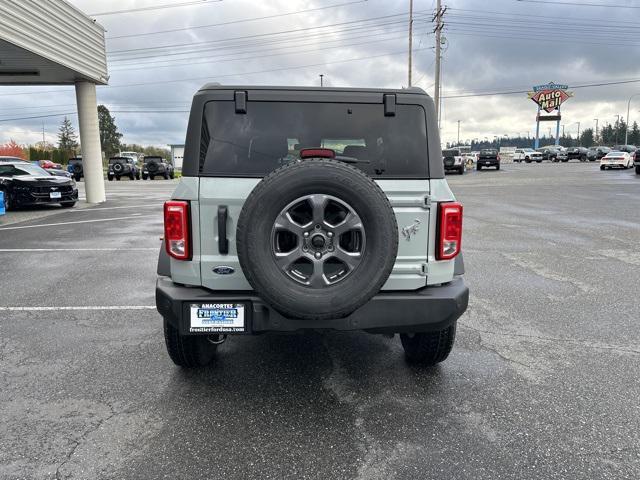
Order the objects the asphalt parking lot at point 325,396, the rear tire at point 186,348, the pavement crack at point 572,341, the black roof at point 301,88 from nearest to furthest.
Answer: the asphalt parking lot at point 325,396, the black roof at point 301,88, the rear tire at point 186,348, the pavement crack at point 572,341

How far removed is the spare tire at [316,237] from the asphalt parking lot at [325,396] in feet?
2.50

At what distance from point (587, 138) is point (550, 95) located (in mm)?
79394

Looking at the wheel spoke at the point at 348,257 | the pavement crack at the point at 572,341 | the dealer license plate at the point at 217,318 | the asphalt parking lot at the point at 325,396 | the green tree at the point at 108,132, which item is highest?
the green tree at the point at 108,132

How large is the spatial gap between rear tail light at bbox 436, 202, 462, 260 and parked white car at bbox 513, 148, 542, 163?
61.0 meters

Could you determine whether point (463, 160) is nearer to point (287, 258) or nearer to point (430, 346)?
point (430, 346)

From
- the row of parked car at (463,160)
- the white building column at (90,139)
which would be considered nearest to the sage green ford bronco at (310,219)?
the white building column at (90,139)

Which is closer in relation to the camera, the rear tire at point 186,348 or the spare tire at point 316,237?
the spare tire at point 316,237

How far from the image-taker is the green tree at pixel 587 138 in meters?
139

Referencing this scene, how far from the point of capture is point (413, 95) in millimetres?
3238

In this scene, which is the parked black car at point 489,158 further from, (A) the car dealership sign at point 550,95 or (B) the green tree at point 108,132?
(B) the green tree at point 108,132

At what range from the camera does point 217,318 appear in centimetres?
296

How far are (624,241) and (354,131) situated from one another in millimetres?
7885

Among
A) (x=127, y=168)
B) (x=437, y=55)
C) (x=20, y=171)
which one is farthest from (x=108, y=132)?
(x=20, y=171)

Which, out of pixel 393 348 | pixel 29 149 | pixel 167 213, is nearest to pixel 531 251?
pixel 393 348
